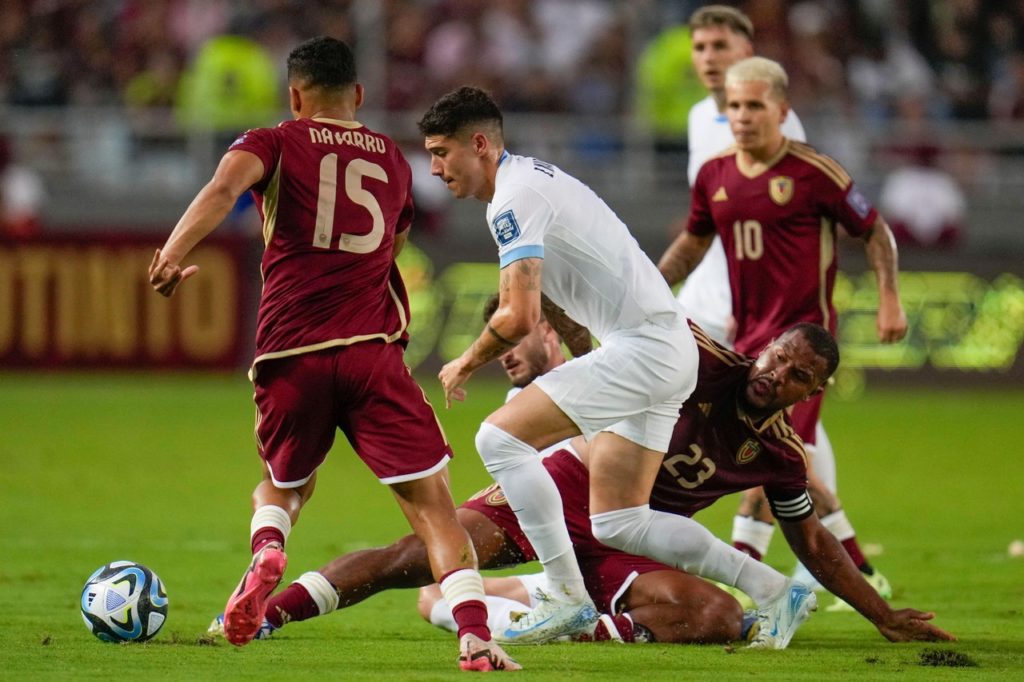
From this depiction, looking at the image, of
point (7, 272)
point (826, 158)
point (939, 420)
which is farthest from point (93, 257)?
point (826, 158)

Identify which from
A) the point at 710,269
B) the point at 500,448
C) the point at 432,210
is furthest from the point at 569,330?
the point at 432,210

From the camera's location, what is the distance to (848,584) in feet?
20.1

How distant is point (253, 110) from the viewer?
714 inches

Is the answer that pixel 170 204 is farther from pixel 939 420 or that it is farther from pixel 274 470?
pixel 274 470

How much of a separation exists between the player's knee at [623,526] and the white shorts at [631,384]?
0.26 metres

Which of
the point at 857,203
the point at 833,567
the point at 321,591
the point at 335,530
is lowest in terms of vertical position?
the point at 335,530

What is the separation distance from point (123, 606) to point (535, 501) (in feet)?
4.99

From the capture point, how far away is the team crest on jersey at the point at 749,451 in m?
6.29

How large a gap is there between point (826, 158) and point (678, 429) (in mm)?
1767

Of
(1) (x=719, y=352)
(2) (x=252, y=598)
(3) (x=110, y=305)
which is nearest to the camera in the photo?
(2) (x=252, y=598)

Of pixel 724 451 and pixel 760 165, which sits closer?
pixel 724 451

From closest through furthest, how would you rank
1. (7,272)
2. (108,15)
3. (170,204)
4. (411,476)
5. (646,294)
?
(411,476) → (646,294) → (7,272) → (170,204) → (108,15)

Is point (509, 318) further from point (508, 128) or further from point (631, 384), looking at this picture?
point (508, 128)

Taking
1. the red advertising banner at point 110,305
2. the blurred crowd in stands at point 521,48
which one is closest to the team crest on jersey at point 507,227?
the red advertising banner at point 110,305
